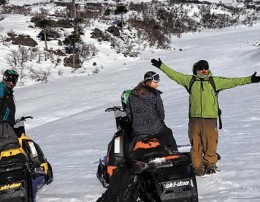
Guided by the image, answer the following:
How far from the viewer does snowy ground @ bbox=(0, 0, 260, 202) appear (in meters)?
6.34

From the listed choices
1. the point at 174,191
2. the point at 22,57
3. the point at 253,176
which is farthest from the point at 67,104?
the point at 174,191

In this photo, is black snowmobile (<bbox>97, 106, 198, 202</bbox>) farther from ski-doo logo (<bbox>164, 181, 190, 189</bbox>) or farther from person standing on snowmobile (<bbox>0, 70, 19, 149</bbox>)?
person standing on snowmobile (<bbox>0, 70, 19, 149</bbox>)

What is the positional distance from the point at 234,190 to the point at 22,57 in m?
27.4

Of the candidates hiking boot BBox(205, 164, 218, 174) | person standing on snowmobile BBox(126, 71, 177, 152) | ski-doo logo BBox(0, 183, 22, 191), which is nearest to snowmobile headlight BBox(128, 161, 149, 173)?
person standing on snowmobile BBox(126, 71, 177, 152)

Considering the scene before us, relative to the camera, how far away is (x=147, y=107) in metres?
5.35

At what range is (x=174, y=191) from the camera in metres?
4.48

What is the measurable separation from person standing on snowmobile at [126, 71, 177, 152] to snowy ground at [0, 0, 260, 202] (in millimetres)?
1109

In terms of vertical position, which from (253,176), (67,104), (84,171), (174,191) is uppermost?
(174,191)

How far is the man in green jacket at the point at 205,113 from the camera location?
6.44 metres

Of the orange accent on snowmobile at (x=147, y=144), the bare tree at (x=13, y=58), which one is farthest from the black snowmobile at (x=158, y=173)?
the bare tree at (x=13, y=58)

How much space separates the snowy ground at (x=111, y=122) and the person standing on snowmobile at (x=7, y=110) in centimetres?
130

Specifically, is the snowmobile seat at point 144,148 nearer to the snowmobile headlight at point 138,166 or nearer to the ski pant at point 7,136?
the snowmobile headlight at point 138,166

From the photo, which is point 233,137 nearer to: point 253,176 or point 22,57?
point 253,176

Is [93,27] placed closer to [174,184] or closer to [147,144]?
[147,144]
